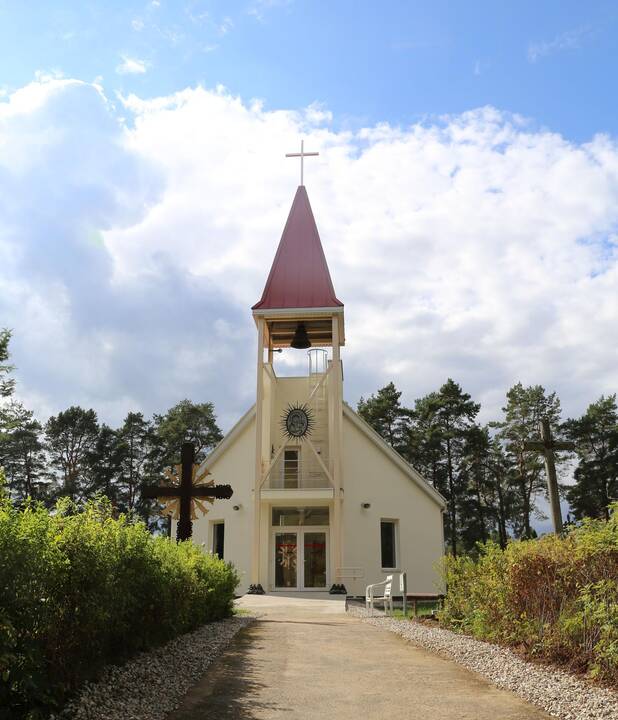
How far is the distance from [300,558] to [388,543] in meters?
3.36

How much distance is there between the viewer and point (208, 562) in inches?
476

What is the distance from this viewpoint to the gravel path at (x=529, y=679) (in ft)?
18.8

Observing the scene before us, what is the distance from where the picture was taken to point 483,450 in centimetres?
4741

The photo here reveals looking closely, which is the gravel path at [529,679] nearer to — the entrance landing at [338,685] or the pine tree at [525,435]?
the entrance landing at [338,685]

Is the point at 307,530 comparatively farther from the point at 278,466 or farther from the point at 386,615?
the point at 386,615

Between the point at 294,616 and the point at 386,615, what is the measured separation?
2.04 meters

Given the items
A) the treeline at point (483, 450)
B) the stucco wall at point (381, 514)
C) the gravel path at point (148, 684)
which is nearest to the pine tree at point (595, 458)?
the treeline at point (483, 450)

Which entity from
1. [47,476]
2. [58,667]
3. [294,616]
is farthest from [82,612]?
[47,476]

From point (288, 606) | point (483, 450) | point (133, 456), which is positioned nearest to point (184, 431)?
point (133, 456)

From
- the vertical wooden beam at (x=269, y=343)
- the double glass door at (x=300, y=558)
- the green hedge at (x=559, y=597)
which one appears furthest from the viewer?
the vertical wooden beam at (x=269, y=343)

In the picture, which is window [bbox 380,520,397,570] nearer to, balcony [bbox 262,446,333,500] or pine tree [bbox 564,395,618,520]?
balcony [bbox 262,446,333,500]

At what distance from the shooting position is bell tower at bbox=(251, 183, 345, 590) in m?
23.3

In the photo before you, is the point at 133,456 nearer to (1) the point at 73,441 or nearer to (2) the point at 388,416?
(1) the point at 73,441

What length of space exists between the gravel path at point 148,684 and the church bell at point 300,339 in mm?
17197
